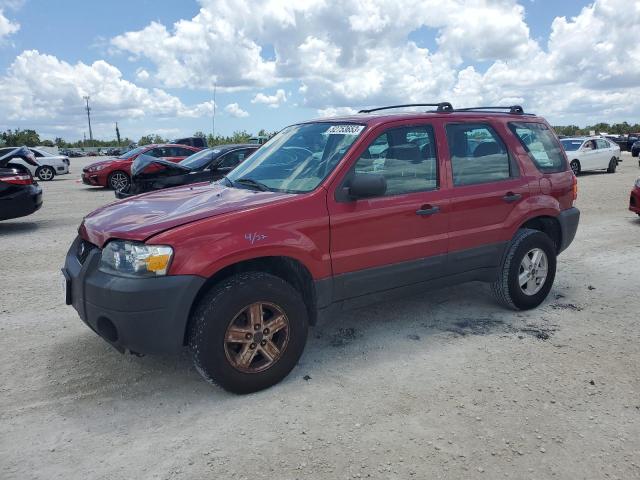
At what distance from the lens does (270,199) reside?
3.56 m

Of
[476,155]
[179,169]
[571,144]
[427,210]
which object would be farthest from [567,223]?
[571,144]

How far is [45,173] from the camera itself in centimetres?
2292

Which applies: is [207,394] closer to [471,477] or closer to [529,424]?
[471,477]

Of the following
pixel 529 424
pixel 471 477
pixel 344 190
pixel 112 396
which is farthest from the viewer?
pixel 344 190

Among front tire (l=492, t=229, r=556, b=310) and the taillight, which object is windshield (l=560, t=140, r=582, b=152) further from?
the taillight

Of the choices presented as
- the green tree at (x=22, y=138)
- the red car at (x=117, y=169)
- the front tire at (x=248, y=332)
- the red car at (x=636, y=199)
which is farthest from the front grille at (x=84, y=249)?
the green tree at (x=22, y=138)

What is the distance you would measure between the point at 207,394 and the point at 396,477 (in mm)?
1415

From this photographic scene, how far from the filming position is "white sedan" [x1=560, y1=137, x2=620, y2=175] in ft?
→ 66.0

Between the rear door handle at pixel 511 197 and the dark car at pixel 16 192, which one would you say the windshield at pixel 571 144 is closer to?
the rear door handle at pixel 511 197

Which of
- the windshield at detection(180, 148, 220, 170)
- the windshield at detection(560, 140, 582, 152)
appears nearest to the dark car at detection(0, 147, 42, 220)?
Answer: the windshield at detection(180, 148, 220, 170)

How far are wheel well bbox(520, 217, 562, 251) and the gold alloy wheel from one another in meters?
2.78

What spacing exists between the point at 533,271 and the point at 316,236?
2413mm

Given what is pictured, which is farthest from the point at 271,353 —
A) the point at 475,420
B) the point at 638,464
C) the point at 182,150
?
the point at 182,150

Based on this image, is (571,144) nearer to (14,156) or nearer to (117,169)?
(117,169)
